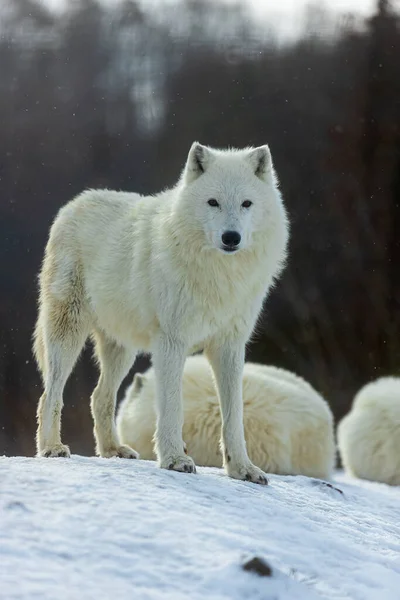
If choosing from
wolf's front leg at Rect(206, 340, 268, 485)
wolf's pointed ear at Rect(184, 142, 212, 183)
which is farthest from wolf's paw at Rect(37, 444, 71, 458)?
wolf's pointed ear at Rect(184, 142, 212, 183)

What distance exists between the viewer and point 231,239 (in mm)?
4027

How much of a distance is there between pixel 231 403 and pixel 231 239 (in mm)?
919

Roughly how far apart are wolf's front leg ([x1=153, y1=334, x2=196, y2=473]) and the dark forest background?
911 cm

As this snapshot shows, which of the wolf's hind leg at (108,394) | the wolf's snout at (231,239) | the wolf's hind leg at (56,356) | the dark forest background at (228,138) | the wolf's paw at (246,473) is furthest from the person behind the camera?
the dark forest background at (228,138)

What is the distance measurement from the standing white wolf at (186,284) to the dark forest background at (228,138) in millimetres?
8338

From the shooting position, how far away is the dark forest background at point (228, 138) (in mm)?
13875

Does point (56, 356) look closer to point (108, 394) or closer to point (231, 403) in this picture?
point (108, 394)

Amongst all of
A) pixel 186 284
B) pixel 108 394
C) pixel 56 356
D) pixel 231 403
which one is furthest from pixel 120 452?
pixel 186 284

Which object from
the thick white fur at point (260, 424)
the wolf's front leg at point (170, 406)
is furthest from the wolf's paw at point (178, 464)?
the thick white fur at point (260, 424)

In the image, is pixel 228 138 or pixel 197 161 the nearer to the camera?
pixel 197 161

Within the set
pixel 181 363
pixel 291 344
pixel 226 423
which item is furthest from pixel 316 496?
pixel 291 344

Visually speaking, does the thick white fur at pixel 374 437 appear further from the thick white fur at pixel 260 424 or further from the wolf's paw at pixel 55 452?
the wolf's paw at pixel 55 452

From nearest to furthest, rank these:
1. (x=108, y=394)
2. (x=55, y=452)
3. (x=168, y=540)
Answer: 1. (x=168, y=540)
2. (x=55, y=452)
3. (x=108, y=394)

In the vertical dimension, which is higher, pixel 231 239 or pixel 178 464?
pixel 231 239
